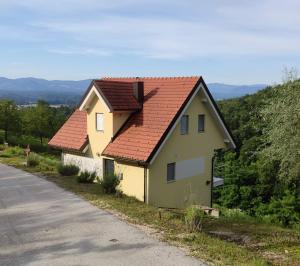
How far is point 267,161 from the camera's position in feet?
67.9

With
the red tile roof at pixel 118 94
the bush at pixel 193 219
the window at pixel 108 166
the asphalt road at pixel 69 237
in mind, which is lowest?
the asphalt road at pixel 69 237

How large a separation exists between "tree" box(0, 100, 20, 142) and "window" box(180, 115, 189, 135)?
45.2 meters

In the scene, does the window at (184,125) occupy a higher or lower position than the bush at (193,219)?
higher

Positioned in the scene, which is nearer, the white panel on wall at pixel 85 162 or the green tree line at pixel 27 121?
the white panel on wall at pixel 85 162

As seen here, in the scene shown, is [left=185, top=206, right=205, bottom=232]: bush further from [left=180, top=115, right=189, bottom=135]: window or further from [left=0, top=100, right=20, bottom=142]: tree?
[left=0, top=100, right=20, bottom=142]: tree

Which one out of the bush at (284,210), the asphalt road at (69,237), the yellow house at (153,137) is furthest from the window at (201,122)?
the bush at (284,210)

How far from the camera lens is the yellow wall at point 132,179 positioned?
1989 cm

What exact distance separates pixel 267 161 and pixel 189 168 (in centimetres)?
415

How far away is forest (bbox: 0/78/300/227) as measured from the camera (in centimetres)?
1708

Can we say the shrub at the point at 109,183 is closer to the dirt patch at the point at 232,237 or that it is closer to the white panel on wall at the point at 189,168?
the white panel on wall at the point at 189,168

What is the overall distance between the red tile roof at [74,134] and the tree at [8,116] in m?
38.2

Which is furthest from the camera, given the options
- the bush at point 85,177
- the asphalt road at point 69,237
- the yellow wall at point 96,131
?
the yellow wall at point 96,131

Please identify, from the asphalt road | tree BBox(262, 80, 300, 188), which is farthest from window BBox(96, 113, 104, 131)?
tree BBox(262, 80, 300, 188)

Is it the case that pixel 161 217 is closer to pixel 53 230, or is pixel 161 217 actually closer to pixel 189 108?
pixel 53 230
